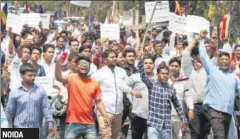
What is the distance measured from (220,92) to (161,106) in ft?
3.23

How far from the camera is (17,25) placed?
1350cm

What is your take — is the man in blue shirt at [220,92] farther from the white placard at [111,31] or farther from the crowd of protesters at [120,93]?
the white placard at [111,31]

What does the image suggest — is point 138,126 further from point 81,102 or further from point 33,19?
point 33,19

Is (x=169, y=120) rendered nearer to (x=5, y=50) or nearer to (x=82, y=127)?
(x=82, y=127)

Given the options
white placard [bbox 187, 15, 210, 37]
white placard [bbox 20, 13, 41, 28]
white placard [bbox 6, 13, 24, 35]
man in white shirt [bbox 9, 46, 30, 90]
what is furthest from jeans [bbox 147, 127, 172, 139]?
white placard [bbox 20, 13, 41, 28]

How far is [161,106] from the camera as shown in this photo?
895cm

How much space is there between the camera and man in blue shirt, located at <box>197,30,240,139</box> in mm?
9438

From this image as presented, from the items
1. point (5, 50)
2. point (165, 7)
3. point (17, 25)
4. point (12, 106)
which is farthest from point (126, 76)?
point (165, 7)

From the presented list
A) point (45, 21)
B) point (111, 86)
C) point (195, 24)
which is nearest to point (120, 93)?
point (111, 86)

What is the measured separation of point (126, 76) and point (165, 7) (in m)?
5.28

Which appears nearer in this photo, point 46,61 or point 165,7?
point 46,61

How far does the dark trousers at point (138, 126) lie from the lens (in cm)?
1014

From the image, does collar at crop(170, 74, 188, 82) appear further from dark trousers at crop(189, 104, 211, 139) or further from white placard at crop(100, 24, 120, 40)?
white placard at crop(100, 24, 120, 40)

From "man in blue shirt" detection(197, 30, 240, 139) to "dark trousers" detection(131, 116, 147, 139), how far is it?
1078 millimetres
